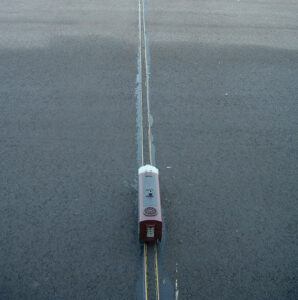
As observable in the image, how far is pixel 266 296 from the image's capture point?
4.93 metres

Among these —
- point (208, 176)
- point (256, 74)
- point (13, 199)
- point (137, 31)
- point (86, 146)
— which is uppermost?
point (137, 31)

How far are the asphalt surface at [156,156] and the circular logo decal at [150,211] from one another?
0.57 m

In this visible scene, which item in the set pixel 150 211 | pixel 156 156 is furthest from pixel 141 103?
pixel 150 211

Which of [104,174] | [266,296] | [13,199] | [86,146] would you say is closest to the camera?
[266,296]

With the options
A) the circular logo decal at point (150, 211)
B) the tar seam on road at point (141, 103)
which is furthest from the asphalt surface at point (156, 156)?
the circular logo decal at point (150, 211)

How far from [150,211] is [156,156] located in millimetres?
1991

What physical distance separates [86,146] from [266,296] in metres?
4.01

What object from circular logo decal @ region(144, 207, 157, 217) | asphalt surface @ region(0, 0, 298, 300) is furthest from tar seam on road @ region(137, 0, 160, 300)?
circular logo decal @ region(144, 207, 157, 217)

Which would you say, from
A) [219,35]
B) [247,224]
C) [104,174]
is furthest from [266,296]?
[219,35]

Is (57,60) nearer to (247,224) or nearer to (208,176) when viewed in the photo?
(208,176)

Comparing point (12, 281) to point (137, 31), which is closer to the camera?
point (12, 281)

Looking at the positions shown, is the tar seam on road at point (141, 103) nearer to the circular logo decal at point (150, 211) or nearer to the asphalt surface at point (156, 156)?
the asphalt surface at point (156, 156)

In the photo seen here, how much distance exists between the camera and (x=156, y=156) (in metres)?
7.13

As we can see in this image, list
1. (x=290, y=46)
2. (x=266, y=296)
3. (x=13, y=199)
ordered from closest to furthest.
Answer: (x=266, y=296) → (x=13, y=199) → (x=290, y=46)
